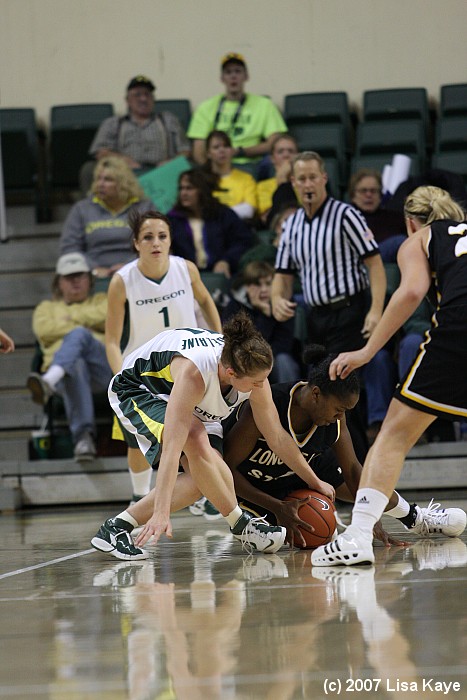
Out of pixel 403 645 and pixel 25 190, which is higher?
pixel 25 190

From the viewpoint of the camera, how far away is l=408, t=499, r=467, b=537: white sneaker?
13.8ft

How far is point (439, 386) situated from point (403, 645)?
1.39 metres

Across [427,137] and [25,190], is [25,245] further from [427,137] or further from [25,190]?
[427,137]

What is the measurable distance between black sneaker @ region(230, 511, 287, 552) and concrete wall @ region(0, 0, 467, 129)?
7.02 metres

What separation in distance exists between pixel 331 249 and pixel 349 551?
2774mm

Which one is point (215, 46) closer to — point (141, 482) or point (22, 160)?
point (22, 160)

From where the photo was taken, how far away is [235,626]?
8.43 feet

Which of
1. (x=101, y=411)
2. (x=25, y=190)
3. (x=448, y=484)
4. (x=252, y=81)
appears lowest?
(x=448, y=484)

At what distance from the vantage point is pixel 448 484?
263 inches

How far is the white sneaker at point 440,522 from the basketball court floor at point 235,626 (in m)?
0.10

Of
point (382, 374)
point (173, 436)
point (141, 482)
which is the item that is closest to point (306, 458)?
point (173, 436)

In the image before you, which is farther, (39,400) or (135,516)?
(39,400)

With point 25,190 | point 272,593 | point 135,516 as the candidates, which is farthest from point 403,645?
point 25,190

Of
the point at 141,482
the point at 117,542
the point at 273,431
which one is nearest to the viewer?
the point at 273,431
